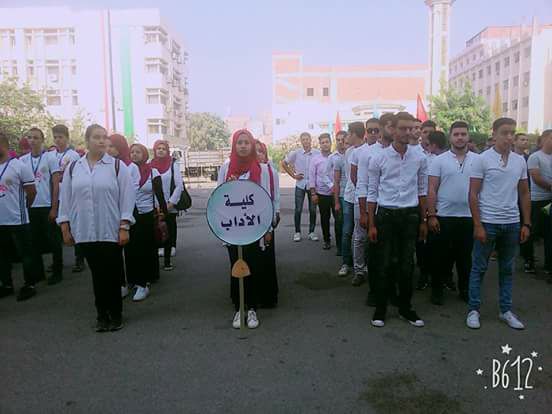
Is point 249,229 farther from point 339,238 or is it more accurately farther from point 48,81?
point 48,81

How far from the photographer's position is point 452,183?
5.33 meters

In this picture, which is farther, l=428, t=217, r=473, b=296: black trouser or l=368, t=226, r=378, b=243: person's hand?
l=428, t=217, r=473, b=296: black trouser

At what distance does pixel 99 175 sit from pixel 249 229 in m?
1.46

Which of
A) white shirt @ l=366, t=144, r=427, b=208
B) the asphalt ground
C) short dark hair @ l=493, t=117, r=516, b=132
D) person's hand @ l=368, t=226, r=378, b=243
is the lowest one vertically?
the asphalt ground

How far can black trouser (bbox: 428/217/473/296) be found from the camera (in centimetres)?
540

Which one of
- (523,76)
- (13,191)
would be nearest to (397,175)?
(13,191)

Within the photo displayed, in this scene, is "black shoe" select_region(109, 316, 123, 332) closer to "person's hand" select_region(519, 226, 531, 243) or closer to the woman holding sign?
the woman holding sign

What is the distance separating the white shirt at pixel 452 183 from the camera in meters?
5.32

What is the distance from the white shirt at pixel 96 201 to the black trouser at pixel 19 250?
5.19 ft

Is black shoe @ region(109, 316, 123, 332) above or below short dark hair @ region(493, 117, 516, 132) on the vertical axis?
below

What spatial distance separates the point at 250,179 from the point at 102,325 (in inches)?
78.7

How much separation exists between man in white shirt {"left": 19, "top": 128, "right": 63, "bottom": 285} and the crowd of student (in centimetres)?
1

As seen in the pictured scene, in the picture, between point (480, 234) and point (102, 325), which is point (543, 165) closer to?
point (480, 234)

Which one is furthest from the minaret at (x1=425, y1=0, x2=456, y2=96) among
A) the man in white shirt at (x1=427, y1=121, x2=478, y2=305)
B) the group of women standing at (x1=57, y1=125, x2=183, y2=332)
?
the group of women standing at (x1=57, y1=125, x2=183, y2=332)
